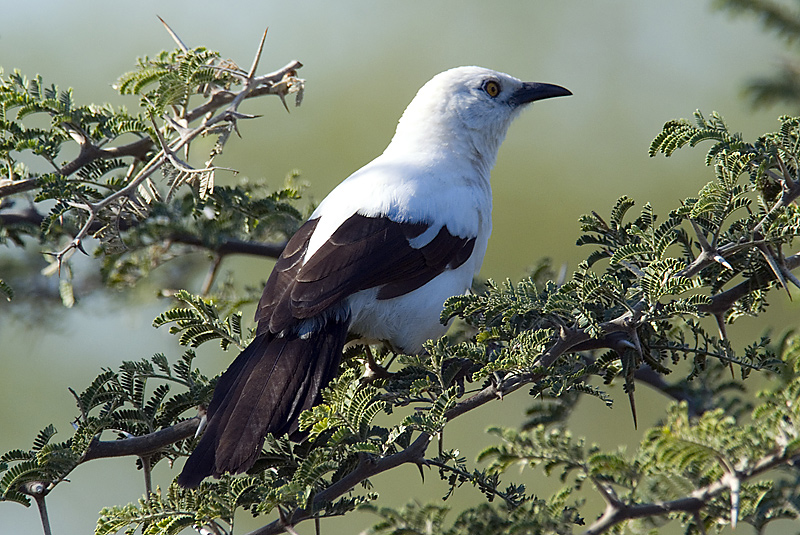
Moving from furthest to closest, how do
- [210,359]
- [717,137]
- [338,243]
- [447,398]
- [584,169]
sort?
1. [584,169]
2. [210,359]
3. [338,243]
4. [717,137]
5. [447,398]

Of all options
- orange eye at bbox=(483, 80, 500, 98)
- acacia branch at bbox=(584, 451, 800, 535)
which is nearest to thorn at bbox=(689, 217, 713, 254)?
acacia branch at bbox=(584, 451, 800, 535)

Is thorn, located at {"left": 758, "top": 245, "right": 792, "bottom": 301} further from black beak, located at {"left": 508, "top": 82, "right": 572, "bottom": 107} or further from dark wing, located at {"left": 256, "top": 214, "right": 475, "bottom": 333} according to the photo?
black beak, located at {"left": 508, "top": 82, "right": 572, "bottom": 107}

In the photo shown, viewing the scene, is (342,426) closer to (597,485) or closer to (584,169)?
(597,485)

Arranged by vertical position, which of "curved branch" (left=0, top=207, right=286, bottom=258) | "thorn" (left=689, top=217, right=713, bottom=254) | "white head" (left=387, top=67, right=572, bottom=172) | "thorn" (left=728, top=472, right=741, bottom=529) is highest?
"white head" (left=387, top=67, right=572, bottom=172)

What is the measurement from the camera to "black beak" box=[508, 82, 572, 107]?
470 cm

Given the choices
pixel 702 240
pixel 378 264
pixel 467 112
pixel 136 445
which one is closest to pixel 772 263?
pixel 702 240

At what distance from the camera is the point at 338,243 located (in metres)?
3.39

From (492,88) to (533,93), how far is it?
27 cm

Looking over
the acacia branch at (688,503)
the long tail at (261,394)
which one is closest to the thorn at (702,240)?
the acacia branch at (688,503)

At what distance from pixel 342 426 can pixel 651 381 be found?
1766 mm

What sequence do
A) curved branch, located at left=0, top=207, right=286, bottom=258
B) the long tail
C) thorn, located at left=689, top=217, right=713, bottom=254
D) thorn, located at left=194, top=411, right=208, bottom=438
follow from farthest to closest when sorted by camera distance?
curved branch, located at left=0, top=207, right=286, bottom=258 < thorn, located at left=194, top=411, right=208, bottom=438 < the long tail < thorn, located at left=689, top=217, right=713, bottom=254

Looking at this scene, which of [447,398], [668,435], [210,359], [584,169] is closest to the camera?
[668,435]

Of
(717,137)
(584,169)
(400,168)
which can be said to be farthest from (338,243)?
(584,169)

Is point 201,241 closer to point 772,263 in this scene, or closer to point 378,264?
point 378,264
